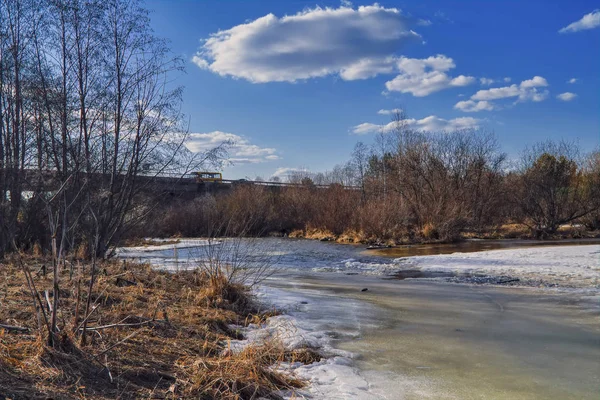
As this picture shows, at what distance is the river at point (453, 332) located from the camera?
459cm

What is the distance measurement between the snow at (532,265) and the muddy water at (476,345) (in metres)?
2.08

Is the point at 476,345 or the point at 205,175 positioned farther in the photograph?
the point at 205,175

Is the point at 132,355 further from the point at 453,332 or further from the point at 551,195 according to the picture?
the point at 551,195

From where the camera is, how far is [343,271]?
1548 centimetres

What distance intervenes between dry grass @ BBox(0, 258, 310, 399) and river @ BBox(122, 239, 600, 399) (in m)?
0.76

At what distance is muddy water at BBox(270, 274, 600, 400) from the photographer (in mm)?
4574

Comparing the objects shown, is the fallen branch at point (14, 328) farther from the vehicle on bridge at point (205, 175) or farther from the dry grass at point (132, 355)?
the vehicle on bridge at point (205, 175)

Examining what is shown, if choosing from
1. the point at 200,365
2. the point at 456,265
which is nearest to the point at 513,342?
the point at 200,365

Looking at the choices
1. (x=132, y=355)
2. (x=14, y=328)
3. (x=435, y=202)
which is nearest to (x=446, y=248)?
(x=435, y=202)

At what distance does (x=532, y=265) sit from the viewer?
45.8 ft

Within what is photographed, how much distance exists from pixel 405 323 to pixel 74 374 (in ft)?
16.9

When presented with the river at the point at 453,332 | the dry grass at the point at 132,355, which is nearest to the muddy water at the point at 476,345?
the river at the point at 453,332

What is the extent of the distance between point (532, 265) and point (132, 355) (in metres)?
A: 13.0

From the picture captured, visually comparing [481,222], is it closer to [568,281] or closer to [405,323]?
[568,281]
